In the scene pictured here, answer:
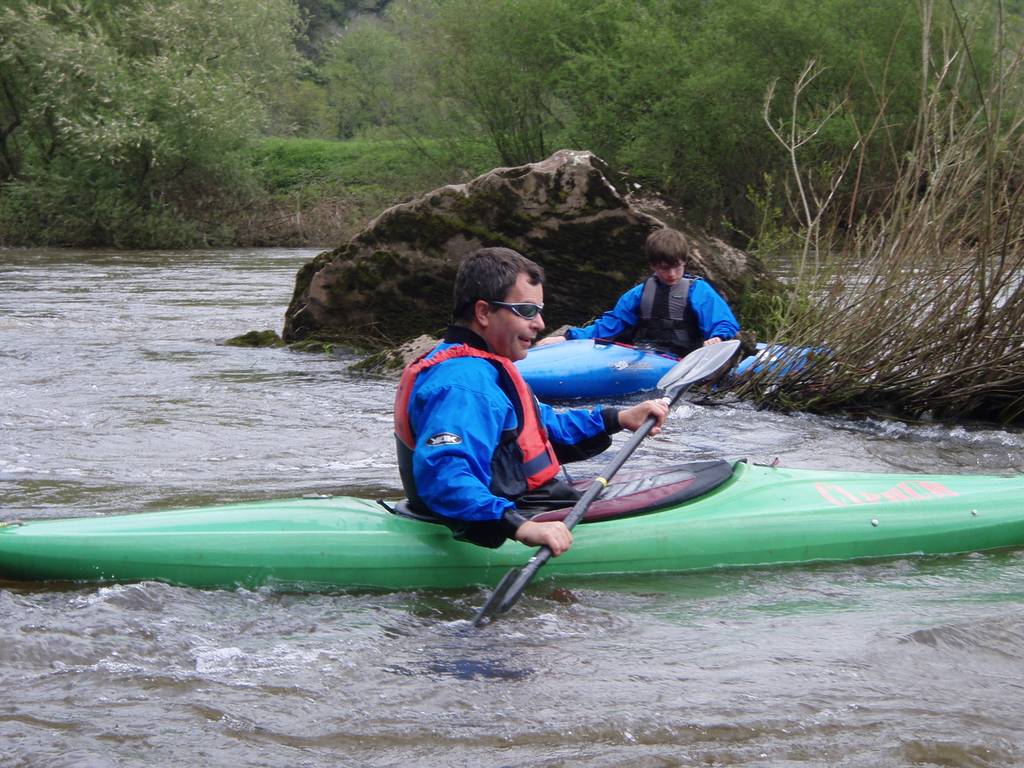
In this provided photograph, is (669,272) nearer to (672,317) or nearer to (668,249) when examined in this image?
(668,249)

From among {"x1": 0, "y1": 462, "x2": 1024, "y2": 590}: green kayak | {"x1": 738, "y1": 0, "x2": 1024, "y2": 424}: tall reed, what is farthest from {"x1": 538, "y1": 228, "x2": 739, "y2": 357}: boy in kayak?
{"x1": 0, "y1": 462, "x2": 1024, "y2": 590}: green kayak

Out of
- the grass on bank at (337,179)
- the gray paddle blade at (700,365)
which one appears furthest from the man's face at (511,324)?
the grass on bank at (337,179)

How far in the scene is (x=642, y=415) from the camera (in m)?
3.64

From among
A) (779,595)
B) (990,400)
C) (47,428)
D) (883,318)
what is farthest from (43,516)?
(990,400)

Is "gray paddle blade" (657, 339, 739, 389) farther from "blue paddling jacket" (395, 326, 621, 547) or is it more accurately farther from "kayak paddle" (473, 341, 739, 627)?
"blue paddling jacket" (395, 326, 621, 547)

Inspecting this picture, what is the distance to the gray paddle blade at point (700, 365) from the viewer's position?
4611 mm

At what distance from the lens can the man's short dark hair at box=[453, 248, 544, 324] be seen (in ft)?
10.6

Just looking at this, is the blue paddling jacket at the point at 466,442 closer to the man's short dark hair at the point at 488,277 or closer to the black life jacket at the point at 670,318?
the man's short dark hair at the point at 488,277

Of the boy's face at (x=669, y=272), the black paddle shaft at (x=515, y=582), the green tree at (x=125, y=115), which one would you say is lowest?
the black paddle shaft at (x=515, y=582)

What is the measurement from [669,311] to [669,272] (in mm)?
303

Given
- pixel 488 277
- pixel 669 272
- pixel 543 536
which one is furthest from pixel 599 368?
pixel 543 536

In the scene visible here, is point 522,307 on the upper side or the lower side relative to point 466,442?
upper

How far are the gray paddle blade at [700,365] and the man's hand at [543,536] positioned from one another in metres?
1.54

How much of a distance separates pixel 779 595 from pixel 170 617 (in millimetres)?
1642
